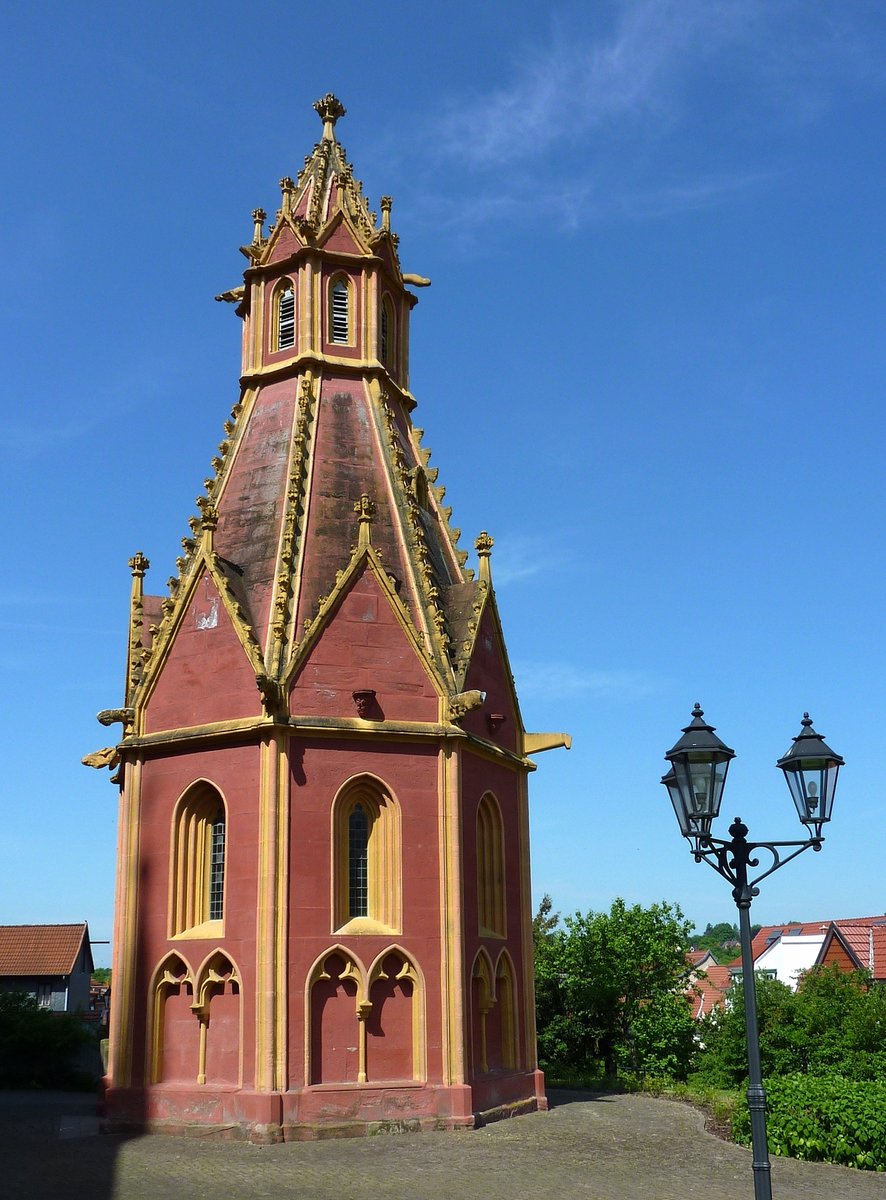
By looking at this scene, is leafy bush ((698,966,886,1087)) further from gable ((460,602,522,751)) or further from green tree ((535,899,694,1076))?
gable ((460,602,522,751))

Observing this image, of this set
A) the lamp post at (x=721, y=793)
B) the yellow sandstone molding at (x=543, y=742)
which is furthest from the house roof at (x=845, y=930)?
the lamp post at (x=721, y=793)

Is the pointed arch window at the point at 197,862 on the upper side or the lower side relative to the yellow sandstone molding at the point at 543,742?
lower

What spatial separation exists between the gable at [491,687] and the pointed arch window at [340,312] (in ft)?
23.8

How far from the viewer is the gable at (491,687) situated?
77.8 ft

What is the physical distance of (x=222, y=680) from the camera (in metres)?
22.1

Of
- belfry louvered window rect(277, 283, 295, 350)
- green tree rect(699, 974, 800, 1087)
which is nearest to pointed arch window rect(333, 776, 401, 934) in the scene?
green tree rect(699, 974, 800, 1087)

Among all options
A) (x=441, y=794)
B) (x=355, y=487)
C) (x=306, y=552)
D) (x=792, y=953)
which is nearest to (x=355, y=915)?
(x=441, y=794)

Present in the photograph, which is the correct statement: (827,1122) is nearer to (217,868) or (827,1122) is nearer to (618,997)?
(217,868)

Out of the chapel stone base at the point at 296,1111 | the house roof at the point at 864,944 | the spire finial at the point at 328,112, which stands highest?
the spire finial at the point at 328,112

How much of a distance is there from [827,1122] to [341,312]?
1925cm

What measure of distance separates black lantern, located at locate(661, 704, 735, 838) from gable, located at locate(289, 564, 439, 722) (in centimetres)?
1091

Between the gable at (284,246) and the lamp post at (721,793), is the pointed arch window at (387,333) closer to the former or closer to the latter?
the gable at (284,246)

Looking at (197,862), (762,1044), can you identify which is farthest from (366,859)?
(762,1044)

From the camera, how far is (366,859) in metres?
21.6
